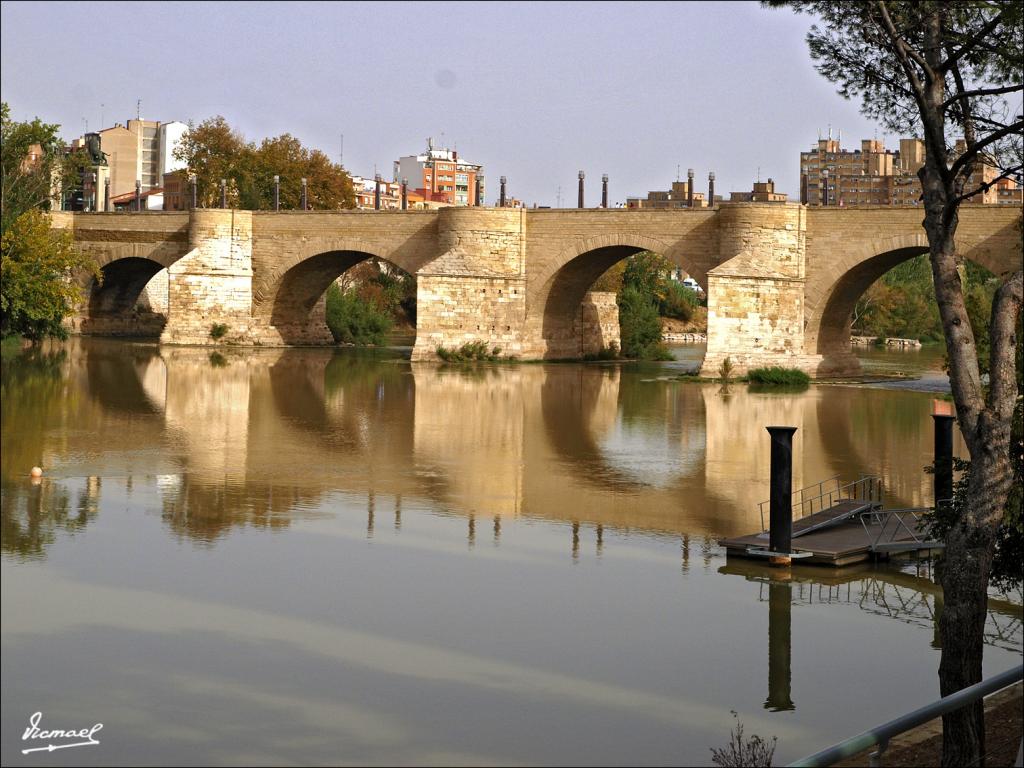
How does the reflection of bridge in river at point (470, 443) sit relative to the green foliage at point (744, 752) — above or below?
above

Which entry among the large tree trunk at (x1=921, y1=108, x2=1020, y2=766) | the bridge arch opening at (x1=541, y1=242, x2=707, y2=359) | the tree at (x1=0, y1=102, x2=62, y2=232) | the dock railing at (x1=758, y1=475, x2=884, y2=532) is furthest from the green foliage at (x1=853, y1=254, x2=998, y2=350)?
the large tree trunk at (x1=921, y1=108, x2=1020, y2=766)

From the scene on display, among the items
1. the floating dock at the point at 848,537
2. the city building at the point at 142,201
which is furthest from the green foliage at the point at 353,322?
the floating dock at the point at 848,537

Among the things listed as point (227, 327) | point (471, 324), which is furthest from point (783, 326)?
point (227, 327)

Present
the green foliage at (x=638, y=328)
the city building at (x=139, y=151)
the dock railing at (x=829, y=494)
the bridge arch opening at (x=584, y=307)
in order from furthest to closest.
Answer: the city building at (x=139, y=151)
the green foliage at (x=638, y=328)
the bridge arch opening at (x=584, y=307)
the dock railing at (x=829, y=494)

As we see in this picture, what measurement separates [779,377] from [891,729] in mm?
26098

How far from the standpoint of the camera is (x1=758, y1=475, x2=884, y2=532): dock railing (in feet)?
45.5

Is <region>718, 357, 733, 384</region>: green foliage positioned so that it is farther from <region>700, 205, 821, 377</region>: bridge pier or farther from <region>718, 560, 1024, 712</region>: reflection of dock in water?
<region>718, 560, 1024, 712</region>: reflection of dock in water

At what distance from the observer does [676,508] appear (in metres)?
14.0

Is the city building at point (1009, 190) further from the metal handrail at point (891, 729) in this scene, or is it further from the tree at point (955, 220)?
the metal handrail at point (891, 729)

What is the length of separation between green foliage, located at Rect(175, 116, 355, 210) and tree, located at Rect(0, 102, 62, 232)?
51.6ft

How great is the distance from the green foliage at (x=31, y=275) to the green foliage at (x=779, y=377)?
15996 millimetres

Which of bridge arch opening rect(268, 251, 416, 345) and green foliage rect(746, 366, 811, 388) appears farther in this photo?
Answer: bridge arch opening rect(268, 251, 416, 345)

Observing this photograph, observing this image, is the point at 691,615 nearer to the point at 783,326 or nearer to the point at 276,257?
the point at 783,326

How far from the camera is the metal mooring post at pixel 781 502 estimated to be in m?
11.2
